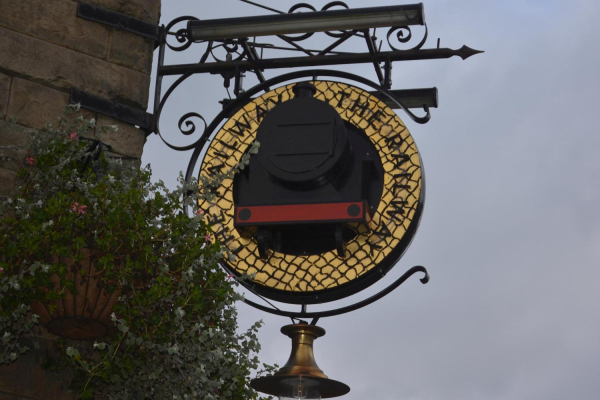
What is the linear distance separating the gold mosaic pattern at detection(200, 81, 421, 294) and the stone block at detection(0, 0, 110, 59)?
2.67 ft

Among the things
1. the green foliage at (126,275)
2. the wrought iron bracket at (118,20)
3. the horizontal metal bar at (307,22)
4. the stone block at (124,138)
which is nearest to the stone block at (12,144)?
the green foliage at (126,275)

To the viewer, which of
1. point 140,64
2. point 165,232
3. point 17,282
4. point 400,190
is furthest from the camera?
point 140,64

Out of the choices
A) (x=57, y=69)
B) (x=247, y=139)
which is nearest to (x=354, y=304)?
(x=247, y=139)

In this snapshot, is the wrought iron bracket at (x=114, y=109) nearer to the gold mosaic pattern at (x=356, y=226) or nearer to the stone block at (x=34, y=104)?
the stone block at (x=34, y=104)

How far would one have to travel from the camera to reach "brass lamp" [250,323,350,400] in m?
5.06

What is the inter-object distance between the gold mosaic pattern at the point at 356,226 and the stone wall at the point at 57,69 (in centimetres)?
49

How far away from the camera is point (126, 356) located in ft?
14.5

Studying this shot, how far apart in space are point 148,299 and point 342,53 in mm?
1980

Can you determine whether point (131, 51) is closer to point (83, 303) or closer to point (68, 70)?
point (68, 70)

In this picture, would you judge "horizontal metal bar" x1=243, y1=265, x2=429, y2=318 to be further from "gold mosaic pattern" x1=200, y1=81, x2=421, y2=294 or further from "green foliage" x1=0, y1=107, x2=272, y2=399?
"green foliage" x1=0, y1=107, x2=272, y2=399

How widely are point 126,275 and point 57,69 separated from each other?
4.85 ft

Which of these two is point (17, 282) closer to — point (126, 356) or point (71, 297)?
point (71, 297)

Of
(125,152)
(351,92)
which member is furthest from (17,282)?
(351,92)

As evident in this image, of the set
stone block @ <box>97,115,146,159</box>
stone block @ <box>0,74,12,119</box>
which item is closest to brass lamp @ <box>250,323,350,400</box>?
stone block @ <box>97,115,146,159</box>
